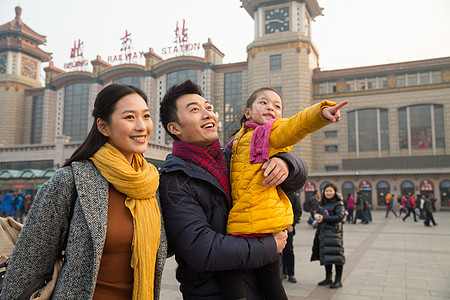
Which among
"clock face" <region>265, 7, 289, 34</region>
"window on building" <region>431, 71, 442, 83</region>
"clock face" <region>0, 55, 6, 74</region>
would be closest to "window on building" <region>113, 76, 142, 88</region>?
"clock face" <region>265, 7, 289, 34</region>

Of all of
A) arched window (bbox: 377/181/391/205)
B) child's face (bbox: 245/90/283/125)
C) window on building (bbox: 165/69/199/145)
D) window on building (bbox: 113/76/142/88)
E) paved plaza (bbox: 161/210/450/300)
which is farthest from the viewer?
window on building (bbox: 113/76/142/88)

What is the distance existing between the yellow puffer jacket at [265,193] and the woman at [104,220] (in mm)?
483

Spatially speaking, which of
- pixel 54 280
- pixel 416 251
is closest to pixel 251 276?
pixel 54 280

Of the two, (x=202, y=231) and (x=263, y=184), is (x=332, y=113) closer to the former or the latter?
(x=263, y=184)

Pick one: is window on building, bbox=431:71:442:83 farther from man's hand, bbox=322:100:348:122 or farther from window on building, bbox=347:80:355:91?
man's hand, bbox=322:100:348:122

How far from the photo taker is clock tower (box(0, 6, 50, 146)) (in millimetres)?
54000

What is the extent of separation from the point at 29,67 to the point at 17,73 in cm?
311

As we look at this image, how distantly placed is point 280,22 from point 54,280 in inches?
1822

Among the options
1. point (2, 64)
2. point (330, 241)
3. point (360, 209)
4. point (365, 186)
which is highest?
point (2, 64)

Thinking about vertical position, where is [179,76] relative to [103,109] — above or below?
above

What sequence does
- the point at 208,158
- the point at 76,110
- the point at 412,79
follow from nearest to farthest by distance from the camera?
1. the point at 208,158
2. the point at 412,79
3. the point at 76,110

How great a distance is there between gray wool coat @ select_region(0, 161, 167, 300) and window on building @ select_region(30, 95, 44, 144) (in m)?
59.9

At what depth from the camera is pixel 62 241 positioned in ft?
6.03

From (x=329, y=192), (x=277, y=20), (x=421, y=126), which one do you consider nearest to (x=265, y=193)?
(x=329, y=192)
